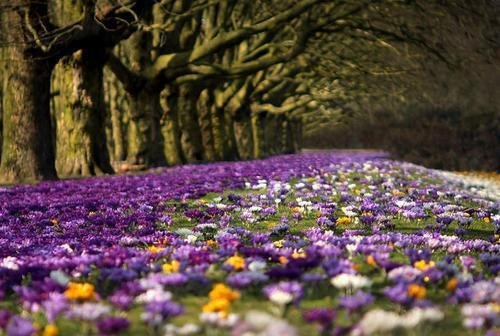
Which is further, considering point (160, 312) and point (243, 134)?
point (243, 134)

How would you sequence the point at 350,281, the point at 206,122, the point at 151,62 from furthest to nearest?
the point at 206,122, the point at 151,62, the point at 350,281

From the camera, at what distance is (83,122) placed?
21.2m

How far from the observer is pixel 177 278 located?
426 centimetres

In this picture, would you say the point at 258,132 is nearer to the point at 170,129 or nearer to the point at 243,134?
the point at 243,134

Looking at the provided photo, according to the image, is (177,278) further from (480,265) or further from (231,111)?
(231,111)

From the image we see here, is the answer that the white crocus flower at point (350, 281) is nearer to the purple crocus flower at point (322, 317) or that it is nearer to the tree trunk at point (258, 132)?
the purple crocus flower at point (322, 317)

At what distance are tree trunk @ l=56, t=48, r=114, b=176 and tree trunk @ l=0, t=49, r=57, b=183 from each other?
2758 mm

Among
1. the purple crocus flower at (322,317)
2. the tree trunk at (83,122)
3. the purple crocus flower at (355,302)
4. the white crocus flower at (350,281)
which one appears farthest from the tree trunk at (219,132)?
the purple crocus flower at (322,317)

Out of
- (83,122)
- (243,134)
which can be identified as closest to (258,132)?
(243,134)

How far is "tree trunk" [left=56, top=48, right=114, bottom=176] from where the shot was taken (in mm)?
21000

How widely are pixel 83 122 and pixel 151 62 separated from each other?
7573 millimetres

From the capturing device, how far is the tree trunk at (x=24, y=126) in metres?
17.9

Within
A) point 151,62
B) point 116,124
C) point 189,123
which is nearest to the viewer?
point 151,62

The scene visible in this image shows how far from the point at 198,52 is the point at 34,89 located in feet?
18.8
